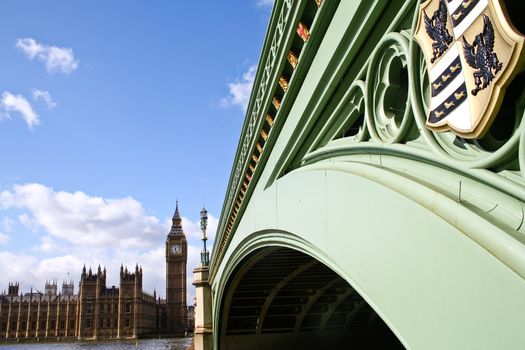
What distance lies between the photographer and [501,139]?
2.34 m

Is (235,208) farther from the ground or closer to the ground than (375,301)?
farther from the ground

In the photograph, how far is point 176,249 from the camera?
123 m

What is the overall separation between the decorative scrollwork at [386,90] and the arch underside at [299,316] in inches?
466

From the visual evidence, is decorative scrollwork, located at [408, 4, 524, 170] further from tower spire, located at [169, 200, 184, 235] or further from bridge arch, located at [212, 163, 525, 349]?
tower spire, located at [169, 200, 184, 235]

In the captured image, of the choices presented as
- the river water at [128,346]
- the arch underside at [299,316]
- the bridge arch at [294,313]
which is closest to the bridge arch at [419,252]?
the bridge arch at [294,313]

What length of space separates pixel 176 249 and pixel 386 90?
12304 cm

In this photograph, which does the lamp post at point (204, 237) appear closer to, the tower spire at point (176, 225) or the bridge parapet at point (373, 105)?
the bridge parapet at point (373, 105)

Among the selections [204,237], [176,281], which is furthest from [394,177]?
[176,281]

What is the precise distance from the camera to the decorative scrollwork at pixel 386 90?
3.04 metres

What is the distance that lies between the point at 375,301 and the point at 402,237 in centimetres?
54

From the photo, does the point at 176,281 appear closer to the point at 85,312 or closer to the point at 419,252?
the point at 85,312

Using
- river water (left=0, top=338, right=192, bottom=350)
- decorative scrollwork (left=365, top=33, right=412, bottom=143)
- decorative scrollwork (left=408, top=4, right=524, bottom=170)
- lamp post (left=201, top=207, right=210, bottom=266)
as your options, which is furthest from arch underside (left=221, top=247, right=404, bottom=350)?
river water (left=0, top=338, right=192, bottom=350)

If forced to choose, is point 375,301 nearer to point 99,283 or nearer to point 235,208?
point 235,208

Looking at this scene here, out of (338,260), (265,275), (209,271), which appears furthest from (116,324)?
(338,260)
